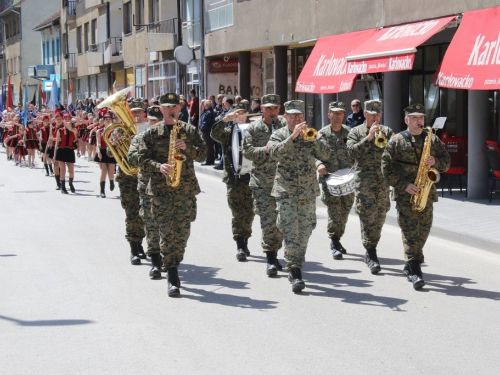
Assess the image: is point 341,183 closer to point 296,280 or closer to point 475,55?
point 296,280

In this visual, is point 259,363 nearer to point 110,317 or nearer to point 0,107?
point 110,317

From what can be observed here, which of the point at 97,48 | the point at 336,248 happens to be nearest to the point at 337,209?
the point at 336,248

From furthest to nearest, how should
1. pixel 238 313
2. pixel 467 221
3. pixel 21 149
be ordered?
pixel 21 149 → pixel 467 221 → pixel 238 313

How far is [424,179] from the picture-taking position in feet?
29.3

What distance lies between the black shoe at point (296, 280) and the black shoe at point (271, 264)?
68 cm

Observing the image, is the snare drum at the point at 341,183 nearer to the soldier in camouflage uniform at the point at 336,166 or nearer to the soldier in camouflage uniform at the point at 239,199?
the soldier in camouflage uniform at the point at 336,166

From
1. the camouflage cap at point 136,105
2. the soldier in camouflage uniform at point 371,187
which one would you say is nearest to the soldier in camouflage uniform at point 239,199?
the camouflage cap at point 136,105

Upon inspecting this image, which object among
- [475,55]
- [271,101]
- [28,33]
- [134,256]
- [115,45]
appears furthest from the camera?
[28,33]

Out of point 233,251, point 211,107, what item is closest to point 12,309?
point 233,251

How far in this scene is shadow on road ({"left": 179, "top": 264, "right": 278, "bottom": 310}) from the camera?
835 centimetres

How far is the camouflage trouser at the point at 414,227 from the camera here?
9086 mm

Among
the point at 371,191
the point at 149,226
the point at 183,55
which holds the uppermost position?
the point at 183,55

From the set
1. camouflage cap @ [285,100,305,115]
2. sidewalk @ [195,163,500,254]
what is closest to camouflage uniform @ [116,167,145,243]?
camouflage cap @ [285,100,305,115]

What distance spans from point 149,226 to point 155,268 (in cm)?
53
